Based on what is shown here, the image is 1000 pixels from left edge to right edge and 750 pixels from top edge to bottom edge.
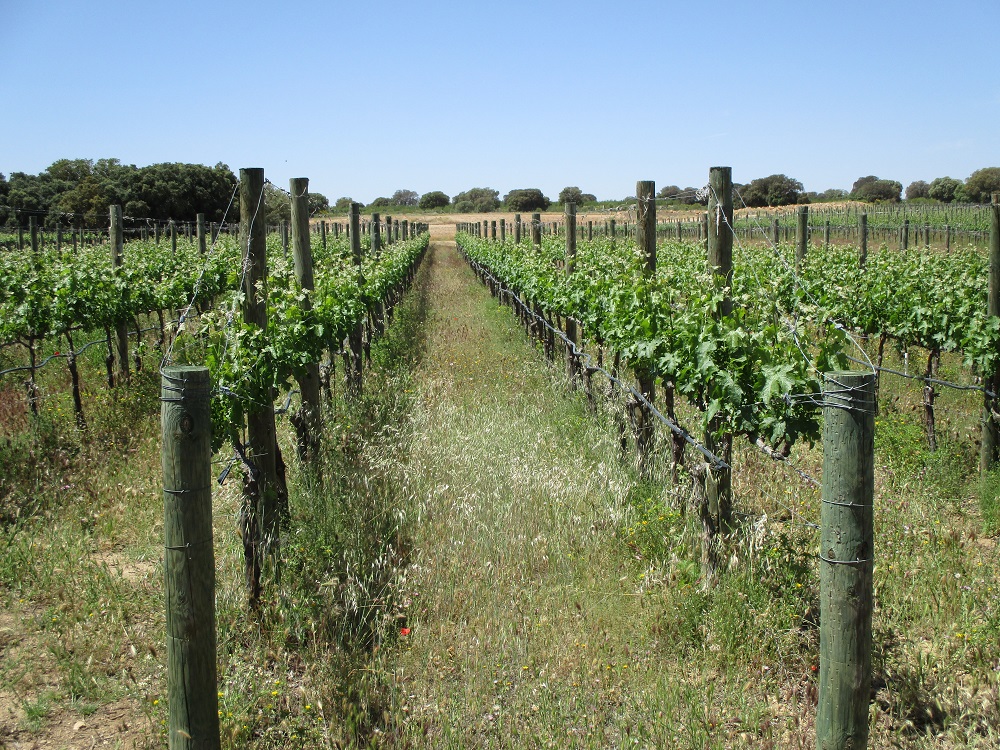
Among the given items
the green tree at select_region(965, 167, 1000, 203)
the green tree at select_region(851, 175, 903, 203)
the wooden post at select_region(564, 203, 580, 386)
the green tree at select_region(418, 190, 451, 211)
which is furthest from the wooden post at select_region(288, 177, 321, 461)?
the green tree at select_region(418, 190, 451, 211)

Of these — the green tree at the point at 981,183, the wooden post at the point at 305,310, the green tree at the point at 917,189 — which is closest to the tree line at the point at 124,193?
the wooden post at the point at 305,310

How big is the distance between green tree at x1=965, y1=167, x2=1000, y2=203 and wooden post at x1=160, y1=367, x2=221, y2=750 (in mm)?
68701

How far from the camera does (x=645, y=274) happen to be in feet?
20.0

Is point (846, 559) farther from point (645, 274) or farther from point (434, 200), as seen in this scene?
point (434, 200)

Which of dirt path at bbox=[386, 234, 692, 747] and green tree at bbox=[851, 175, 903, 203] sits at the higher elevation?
green tree at bbox=[851, 175, 903, 203]

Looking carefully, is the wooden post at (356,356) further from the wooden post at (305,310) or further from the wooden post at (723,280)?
the wooden post at (723,280)

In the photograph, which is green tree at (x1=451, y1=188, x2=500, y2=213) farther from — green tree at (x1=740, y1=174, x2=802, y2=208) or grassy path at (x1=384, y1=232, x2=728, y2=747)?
grassy path at (x1=384, y1=232, x2=728, y2=747)

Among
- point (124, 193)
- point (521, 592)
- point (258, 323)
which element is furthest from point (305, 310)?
point (124, 193)

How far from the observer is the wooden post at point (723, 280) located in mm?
4434

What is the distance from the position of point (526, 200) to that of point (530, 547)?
319 feet

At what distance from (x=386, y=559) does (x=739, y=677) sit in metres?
2.09

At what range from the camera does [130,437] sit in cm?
756

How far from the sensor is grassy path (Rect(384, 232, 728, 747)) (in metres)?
3.39

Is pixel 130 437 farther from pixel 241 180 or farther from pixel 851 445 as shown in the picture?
pixel 851 445
